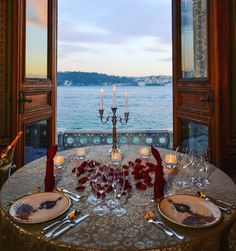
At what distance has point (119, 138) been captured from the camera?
155 inches

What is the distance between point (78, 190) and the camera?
1.11m

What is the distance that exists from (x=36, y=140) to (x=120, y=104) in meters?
13.4

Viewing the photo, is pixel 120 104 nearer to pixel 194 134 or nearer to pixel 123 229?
pixel 194 134

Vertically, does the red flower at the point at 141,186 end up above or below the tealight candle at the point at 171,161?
below

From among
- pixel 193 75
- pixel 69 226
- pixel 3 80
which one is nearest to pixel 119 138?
pixel 193 75

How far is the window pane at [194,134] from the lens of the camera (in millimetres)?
2217

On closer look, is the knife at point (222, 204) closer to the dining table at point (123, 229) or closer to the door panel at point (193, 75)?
the dining table at point (123, 229)

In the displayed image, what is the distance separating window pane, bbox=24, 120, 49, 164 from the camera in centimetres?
226

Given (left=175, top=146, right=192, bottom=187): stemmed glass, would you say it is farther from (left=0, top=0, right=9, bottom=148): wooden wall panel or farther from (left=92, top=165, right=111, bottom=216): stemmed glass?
(left=0, top=0, right=9, bottom=148): wooden wall panel

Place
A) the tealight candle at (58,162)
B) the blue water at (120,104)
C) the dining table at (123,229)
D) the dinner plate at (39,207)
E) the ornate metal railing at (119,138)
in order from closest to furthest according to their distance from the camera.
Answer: the dining table at (123,229) → the dinner plate at (39,207) → the tealight candle at (58,162) → the ornate metal railing at (119,138) → the blue water at (120,104)

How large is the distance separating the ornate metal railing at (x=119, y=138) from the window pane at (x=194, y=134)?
1318mm

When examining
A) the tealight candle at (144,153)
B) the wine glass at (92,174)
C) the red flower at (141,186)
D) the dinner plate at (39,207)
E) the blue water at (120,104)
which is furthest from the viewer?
the blue water at (120,104)

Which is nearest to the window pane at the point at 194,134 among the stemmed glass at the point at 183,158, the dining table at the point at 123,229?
the stemmed glass at the point at 183,158

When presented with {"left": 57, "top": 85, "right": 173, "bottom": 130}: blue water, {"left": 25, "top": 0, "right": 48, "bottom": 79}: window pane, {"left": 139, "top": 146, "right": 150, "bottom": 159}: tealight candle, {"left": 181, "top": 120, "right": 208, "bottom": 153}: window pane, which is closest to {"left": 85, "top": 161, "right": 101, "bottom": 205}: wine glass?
{"left": 139, "top": 146, "right": 150, "bottom": 159}: tealight candle
